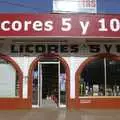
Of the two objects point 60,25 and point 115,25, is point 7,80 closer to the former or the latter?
point 60,25

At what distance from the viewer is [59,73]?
26953 mm

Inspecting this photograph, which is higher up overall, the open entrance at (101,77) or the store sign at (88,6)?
the store sign at (88,6)

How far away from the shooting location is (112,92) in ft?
88.6

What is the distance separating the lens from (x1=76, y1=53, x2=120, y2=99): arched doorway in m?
26.9

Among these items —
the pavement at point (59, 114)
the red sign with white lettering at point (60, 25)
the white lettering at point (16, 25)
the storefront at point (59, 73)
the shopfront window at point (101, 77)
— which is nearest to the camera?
the pavement at point (59, 114)

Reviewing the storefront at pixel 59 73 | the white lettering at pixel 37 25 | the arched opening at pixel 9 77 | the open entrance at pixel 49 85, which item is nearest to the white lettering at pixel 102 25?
the storefront at pixel 59 73

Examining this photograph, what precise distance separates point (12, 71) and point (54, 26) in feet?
11.6

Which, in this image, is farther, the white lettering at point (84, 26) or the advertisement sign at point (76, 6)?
the advertisement sign at point (76, 6)

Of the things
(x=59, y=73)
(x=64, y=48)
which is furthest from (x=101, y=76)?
(x=64, y=48)

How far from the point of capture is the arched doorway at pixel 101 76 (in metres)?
26.9

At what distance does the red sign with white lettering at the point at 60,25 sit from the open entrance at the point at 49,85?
1983 millimetres


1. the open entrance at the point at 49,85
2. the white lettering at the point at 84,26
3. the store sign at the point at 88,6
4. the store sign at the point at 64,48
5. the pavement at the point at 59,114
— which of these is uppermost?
the store sign at the point at 88,6

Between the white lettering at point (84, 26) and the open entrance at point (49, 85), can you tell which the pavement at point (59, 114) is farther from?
the white lettering at point (84, 26)

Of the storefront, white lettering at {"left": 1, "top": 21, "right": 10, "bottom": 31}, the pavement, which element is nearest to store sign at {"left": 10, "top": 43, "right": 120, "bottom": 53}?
the storefront
